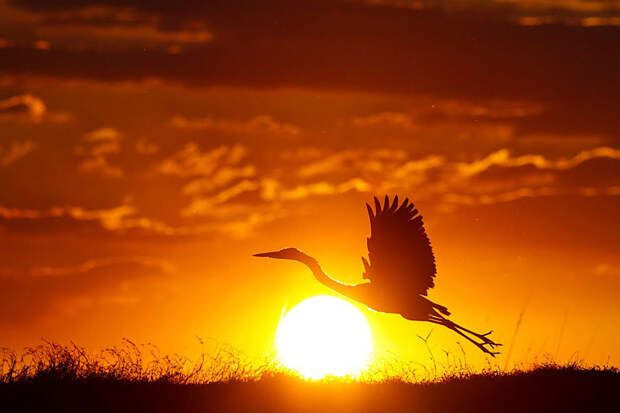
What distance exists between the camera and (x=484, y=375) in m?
14.4

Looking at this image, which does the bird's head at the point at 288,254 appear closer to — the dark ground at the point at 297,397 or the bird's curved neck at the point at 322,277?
the bird's curved neck at the point at 322,277

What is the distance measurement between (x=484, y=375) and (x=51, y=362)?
618 centimetres

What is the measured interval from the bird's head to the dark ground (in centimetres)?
258

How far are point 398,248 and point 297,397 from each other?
310 centimetres

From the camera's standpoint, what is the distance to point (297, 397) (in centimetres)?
1293

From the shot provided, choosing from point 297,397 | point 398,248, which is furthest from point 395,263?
point 297,397

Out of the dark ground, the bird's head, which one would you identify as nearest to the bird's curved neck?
the bird's head

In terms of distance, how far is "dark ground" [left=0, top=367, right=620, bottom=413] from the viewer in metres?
12.6

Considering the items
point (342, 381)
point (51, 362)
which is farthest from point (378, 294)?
point (51, 362)

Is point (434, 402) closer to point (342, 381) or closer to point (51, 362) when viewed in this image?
point (342, 381)

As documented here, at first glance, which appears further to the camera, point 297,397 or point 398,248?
point 398,248

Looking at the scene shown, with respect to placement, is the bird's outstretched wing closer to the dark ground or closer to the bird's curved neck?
the bird's curved neck

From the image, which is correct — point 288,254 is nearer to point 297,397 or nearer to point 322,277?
point 322,277

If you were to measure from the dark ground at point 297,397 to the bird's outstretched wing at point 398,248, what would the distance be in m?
1.76
